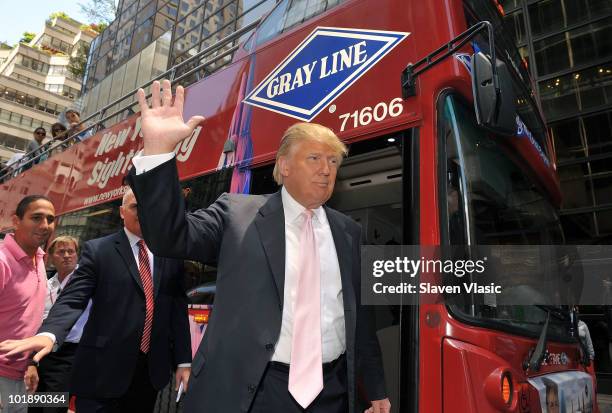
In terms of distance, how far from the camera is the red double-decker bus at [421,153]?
2016mm

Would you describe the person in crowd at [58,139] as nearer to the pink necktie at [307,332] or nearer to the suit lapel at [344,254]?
the suit lapel at [344,254]

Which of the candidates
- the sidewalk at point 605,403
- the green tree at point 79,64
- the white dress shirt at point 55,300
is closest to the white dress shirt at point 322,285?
the white dress shirt at point 55,300

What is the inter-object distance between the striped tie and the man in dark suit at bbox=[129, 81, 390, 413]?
98 centimetres

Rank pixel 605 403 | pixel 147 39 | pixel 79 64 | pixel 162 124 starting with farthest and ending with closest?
pixel 79 64 < pixel 147 39 < pixel 605 403 < pixel 162 124

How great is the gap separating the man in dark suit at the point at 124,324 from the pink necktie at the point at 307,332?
1.20 meters

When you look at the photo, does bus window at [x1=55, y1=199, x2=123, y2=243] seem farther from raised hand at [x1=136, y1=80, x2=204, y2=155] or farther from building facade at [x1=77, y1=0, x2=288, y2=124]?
building facade at [x1=77, y1=0, x2=288, y2=124]

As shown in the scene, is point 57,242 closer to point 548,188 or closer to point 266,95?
point 266,95

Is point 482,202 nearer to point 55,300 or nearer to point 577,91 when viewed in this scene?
point 55,300

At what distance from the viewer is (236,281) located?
1.58 m

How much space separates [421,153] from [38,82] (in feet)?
260

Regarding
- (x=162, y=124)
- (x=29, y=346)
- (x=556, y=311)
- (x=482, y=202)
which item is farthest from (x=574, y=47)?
(x=29, y=346)

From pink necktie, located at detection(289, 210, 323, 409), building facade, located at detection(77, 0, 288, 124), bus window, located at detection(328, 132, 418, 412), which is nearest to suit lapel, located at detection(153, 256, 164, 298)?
pink necktie, located at detection(289, 210, 323, 409)

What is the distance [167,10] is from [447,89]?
26.6 metres

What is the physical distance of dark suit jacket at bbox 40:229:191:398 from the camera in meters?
2.22
